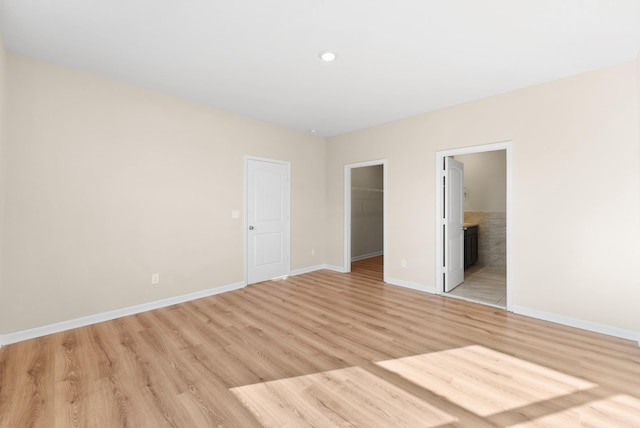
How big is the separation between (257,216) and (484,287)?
12.5ft

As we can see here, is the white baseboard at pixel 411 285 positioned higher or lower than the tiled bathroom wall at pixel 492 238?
lower

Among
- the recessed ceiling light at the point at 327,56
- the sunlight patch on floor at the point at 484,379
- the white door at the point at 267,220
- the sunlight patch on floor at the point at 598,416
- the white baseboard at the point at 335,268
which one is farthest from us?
the white baseboard at the point at 335,268

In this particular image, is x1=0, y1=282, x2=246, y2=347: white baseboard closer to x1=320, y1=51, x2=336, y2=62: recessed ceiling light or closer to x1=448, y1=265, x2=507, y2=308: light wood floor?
x1=320, y1=51, x2=336, y2=62: recessed ceiling light

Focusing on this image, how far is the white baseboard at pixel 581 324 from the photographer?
2699 millimetres

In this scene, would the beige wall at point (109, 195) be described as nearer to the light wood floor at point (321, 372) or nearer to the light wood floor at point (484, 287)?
the light wood floor at point (321, 372)

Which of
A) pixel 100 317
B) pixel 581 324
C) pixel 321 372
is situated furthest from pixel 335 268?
pixel 100 317

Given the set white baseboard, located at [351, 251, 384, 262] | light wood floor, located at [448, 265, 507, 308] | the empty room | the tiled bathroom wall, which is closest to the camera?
the empty room

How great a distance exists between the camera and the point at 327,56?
8.59ft

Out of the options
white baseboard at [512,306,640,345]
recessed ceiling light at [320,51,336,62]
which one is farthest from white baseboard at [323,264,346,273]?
recessed ceiling light at [320,51,336,62]

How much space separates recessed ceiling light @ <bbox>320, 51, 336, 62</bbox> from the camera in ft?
8.45

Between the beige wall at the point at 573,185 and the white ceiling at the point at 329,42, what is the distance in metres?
0.25

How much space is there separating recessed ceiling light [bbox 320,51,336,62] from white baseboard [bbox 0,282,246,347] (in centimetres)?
337

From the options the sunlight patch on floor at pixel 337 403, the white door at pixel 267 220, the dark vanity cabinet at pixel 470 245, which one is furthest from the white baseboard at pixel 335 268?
the sunlight patch on floor at pixel 337 403

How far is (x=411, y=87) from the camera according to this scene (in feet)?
10.9
